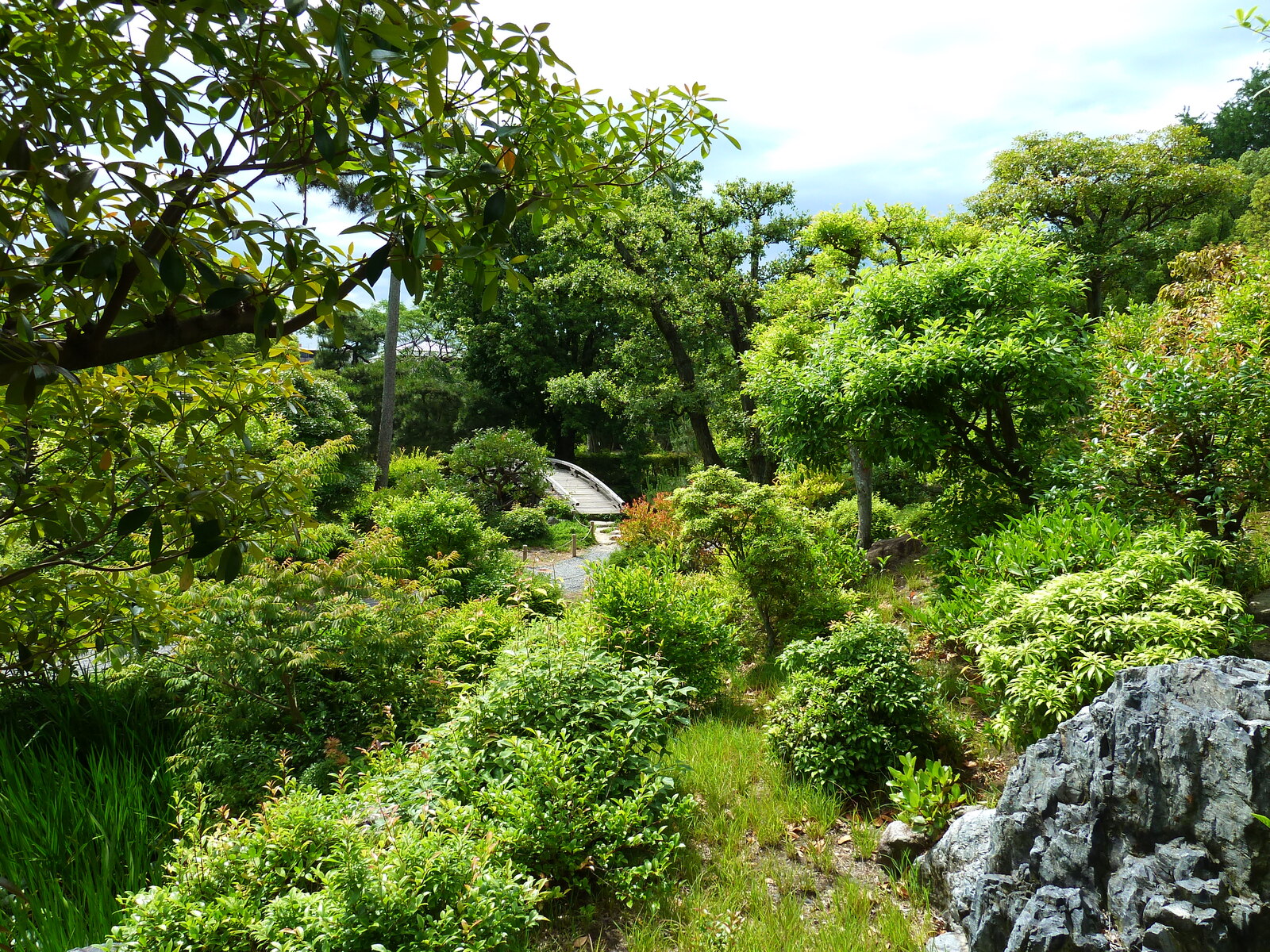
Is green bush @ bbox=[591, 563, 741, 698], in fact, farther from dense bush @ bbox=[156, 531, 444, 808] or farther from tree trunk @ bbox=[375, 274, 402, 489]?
tree trunk @ bbox=[375, 274, 402, 489]

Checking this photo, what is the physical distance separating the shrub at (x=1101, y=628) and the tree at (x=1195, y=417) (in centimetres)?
64

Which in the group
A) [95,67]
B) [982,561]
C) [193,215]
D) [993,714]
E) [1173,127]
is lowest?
[993,714]

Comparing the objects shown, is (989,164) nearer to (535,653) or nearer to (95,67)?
(535,653)

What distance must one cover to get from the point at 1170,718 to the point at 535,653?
3.21 metres

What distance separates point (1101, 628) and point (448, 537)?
748 cm

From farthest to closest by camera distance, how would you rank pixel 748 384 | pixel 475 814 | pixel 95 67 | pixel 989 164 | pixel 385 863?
pixel 989 164, pixel 748 384, pixel 475 814, pixel 385 863, pixel 95 67

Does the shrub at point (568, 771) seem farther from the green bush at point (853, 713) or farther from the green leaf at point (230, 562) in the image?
the green leaf at point (230, 562)

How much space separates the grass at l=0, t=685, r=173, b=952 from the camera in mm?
3189

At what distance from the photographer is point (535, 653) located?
4426mm

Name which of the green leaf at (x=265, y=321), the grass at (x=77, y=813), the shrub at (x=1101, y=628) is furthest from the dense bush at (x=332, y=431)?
the green leaf at (x=265, y=321)

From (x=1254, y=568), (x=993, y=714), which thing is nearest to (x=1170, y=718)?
(x=993, y=714)

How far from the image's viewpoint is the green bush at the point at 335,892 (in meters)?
2.67

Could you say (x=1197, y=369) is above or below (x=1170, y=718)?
above

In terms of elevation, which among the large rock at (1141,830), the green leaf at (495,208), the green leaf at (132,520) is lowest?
the large rock at (1141,830)
